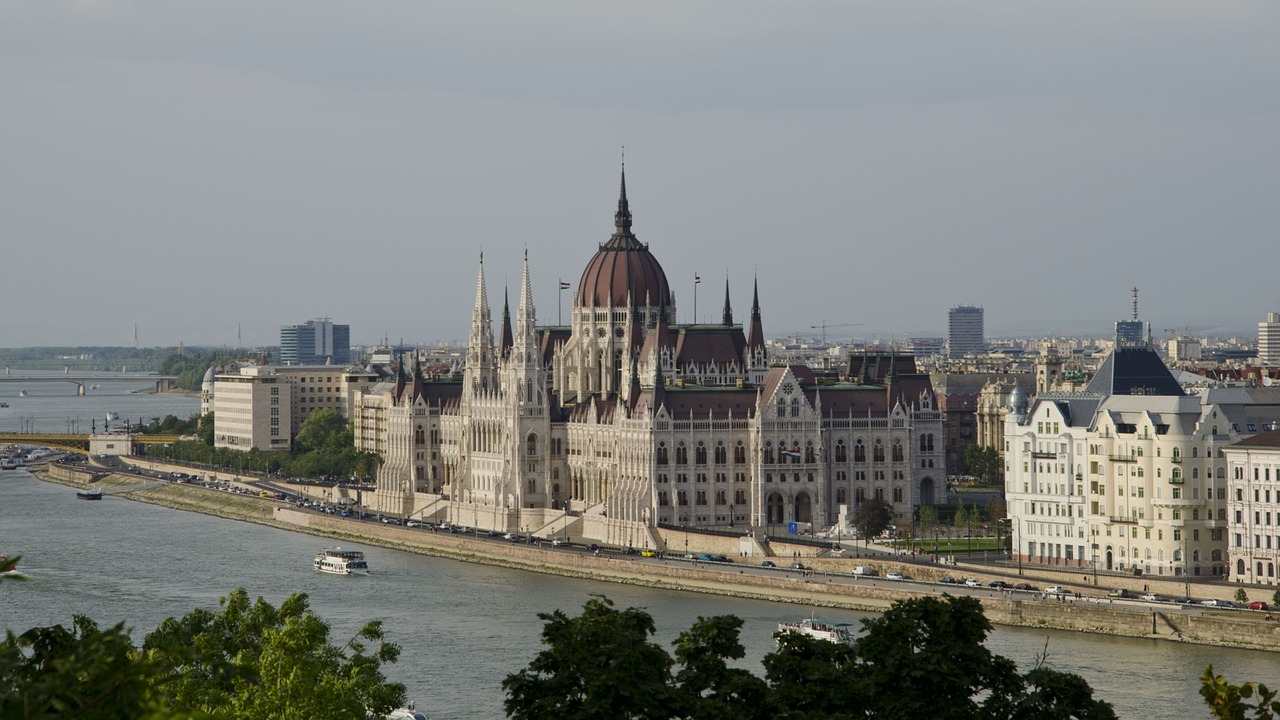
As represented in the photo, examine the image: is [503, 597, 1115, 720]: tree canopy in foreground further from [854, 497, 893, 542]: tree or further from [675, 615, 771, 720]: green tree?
[854, 497, 893, 542]: tree

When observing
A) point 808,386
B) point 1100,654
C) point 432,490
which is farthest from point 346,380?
point 1100,654

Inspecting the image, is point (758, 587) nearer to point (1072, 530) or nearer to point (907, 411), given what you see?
point (1072, 530)

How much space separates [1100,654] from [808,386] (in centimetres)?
4570

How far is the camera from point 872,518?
103688 millimetres

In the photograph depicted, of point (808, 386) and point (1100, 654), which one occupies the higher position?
point (808, 386)

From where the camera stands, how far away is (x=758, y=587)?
3524 inches

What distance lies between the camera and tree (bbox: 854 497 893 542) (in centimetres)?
10300

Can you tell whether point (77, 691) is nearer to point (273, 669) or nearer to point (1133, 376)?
point (273, 669)

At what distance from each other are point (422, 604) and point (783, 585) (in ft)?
47.6

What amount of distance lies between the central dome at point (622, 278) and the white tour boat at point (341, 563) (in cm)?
3391

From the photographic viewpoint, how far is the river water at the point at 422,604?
65.5m

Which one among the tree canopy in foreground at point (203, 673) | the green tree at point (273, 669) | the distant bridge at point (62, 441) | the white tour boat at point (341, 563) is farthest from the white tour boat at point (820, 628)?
the distant bridge at point (62, 441)

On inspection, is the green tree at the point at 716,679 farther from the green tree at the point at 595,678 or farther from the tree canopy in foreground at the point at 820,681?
the green tree at the point at 595,678

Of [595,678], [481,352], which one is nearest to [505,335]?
[481,352]
